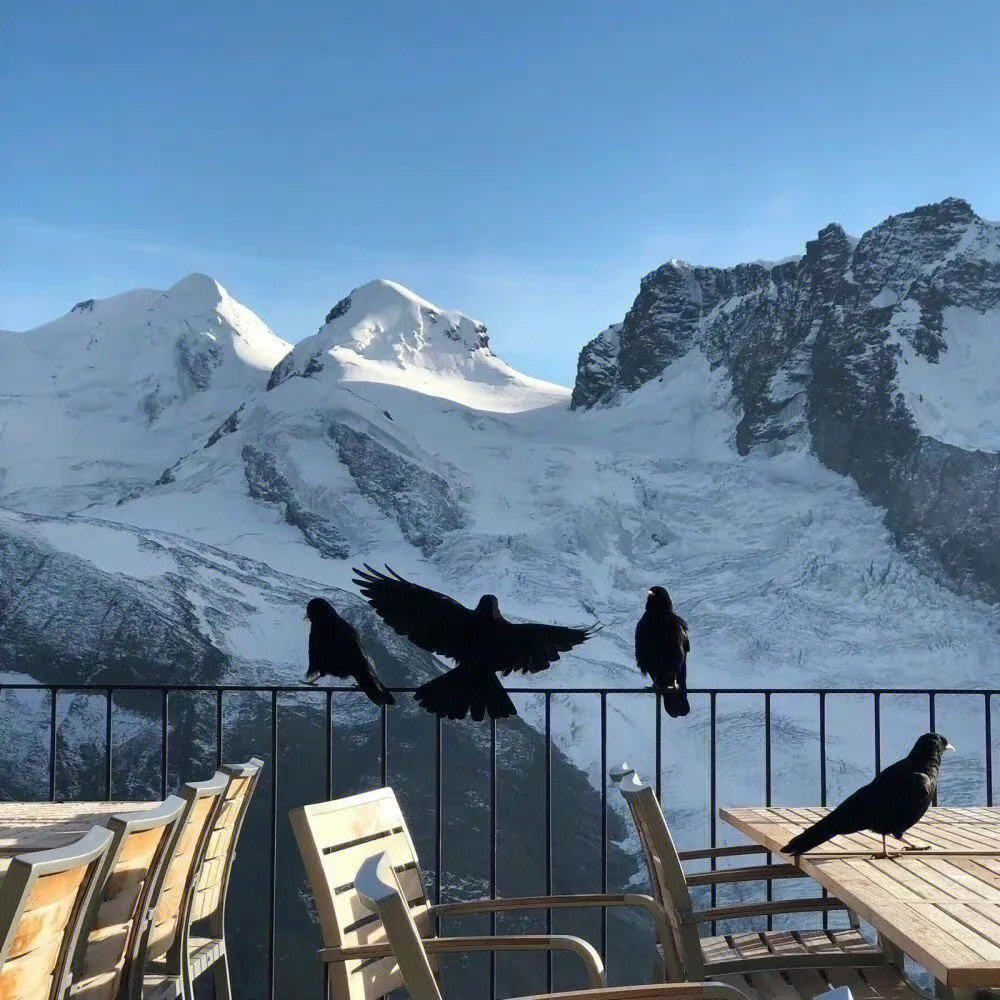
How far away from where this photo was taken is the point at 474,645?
3.53m

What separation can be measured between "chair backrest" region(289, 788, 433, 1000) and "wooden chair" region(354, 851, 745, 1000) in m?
0.31

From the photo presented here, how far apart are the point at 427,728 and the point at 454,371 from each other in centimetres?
2903

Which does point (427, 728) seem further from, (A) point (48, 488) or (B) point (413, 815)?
(A) point (48, 488)

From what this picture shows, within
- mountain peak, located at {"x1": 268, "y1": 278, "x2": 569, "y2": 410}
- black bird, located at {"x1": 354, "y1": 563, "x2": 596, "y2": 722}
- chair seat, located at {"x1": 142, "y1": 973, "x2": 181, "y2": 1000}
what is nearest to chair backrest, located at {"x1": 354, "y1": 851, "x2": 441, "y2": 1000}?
chair seat, located at {"x1": 142, "y1": 973, "x2": 181, "y2": 1000}

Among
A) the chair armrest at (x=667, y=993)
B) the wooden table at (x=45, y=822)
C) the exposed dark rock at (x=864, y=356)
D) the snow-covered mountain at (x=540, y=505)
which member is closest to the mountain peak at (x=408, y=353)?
the snow-covered mountain at (x=540, y=505)

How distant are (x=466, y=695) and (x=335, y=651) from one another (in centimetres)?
55

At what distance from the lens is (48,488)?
54.7 meters

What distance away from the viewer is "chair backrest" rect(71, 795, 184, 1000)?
1688mm

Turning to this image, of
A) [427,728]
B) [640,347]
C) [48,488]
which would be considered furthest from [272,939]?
[640,347]

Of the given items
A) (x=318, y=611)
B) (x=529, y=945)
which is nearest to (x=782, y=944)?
(x=529, y=945)

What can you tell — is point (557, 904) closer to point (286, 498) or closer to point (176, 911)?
point (176, 911)

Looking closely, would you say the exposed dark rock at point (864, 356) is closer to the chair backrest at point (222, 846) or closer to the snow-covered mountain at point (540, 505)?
the snow-covered mountain at point (540, 505)

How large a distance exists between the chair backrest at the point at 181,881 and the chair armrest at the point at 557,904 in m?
0.47

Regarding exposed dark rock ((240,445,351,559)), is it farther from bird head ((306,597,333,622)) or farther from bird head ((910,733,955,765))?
bird head ((910,733,955,765))
